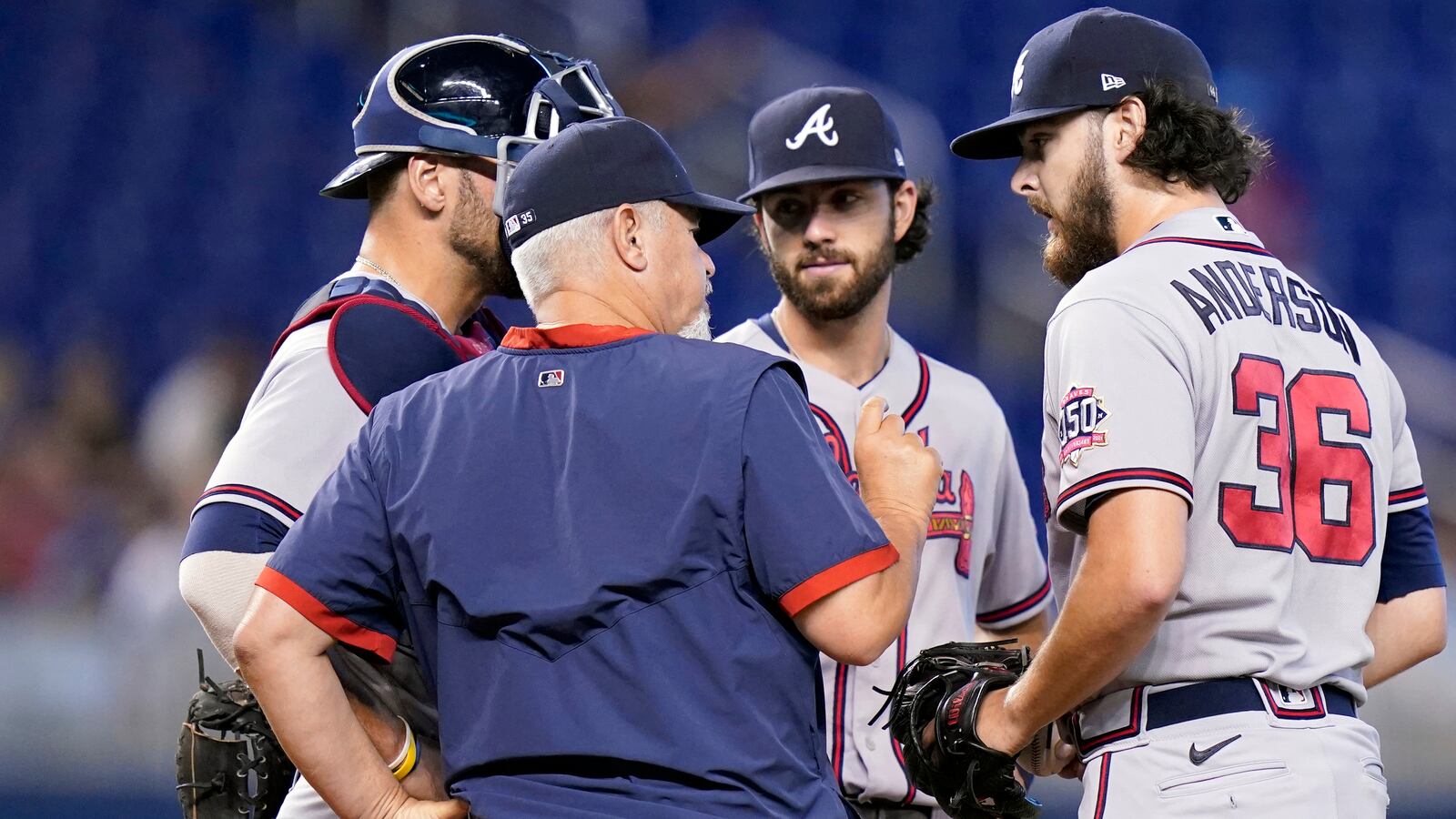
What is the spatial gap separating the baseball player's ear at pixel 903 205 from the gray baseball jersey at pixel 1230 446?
5.10 feet

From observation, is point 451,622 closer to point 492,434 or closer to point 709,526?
point 492,434

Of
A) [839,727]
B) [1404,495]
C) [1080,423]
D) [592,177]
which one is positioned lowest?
[839,727]

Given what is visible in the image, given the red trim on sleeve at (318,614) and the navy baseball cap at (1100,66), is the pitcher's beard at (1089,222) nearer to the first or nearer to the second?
the navy baseball cap at (1100,66)

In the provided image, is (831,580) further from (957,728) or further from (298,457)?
(298,457)

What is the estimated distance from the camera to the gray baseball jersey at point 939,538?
3.45 metres

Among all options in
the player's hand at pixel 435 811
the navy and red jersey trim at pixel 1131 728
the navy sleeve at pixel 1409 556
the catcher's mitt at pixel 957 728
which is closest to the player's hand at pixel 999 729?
the catcher's mitt at pixel 957 728

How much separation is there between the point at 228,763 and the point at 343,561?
0.75 m

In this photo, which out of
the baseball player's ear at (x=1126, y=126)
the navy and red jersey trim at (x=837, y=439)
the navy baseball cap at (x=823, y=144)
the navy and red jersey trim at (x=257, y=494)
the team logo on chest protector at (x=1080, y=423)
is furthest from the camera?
the navy baseball cap at (x=823, y=144)

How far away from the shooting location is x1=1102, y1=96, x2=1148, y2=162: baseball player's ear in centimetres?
276

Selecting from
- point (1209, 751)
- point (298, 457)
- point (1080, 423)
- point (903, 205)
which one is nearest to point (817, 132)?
point (903, 205)

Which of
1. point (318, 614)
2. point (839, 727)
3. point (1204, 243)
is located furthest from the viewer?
point (839, 727)

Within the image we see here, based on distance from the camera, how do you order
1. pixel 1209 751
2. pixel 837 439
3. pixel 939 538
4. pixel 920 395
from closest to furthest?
1. pixel 1209 751
2. pixel 939 538
3. pixel 837 439
4. pixel 920 395

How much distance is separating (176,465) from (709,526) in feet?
20.6

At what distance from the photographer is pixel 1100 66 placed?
9.13 ft
